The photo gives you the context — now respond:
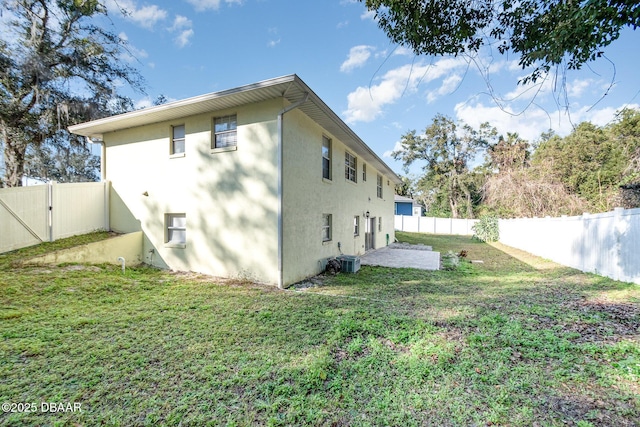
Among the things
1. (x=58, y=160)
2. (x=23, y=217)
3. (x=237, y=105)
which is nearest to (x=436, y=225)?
(x=237, y=105)

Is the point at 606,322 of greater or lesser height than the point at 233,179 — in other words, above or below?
below

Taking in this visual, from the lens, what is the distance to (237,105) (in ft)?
23.4

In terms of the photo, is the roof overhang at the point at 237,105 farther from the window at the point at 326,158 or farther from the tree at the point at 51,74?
the tree at the point at 51,74

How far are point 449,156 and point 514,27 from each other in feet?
104

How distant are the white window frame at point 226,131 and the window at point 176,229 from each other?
237 cm

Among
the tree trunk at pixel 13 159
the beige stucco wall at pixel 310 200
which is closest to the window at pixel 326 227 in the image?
the beige stucco wall at pixel 310 200

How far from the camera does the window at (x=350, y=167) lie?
1134 centimetres

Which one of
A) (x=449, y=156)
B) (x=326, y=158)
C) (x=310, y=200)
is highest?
(x=449, y=156)

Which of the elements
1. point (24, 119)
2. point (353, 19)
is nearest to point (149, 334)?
point (353, 19)

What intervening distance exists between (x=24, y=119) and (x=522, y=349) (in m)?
18.0

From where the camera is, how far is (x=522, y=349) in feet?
11.5

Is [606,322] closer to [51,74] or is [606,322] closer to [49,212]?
[49,212]

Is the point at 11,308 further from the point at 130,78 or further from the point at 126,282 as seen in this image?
the point at 130,78

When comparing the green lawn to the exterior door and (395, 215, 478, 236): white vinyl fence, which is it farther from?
(395, 215, 478, 236): white vinyl fence
